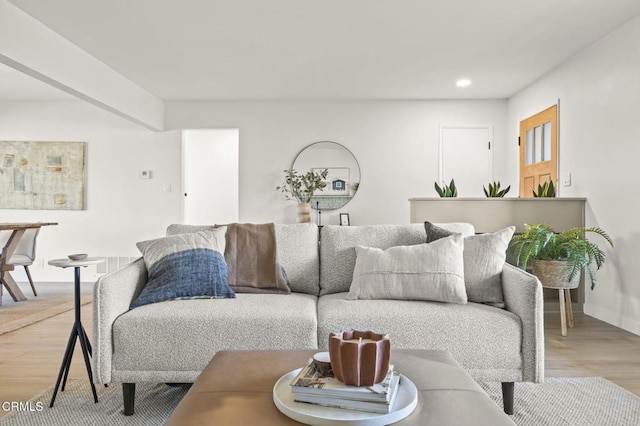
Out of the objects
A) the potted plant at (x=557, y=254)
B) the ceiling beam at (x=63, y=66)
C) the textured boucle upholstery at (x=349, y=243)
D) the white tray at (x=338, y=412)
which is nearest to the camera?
the white tray at (x=338, y=412)

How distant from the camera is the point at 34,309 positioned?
4.25 m

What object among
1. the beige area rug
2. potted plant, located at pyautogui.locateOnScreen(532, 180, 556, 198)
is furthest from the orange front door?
the beige area rug

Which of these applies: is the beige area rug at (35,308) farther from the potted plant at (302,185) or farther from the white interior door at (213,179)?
the potted plant at (302,185)

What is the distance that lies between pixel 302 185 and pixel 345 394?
16.5 feet

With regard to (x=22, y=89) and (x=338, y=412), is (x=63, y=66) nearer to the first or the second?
(x=22, y=89)

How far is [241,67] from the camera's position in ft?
15.4

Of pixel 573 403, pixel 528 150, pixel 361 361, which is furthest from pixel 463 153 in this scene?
pixel 361 361

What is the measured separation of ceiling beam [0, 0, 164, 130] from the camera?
10.6ft

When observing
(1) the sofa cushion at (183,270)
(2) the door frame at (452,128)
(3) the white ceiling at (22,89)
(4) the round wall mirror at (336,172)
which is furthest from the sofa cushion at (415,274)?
(3) the white ceiling at (22,89)

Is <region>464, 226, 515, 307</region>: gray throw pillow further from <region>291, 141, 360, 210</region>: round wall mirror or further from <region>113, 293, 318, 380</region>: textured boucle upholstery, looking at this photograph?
<region>291, 141, 360, 210</region>: round wall mirror

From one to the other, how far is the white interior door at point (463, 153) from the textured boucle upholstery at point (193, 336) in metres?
4.48

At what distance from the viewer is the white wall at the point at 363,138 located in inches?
238

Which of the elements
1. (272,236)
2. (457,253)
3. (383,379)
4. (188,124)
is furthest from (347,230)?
(188,124)

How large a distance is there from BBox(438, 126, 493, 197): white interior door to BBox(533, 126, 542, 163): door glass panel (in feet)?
2.80
